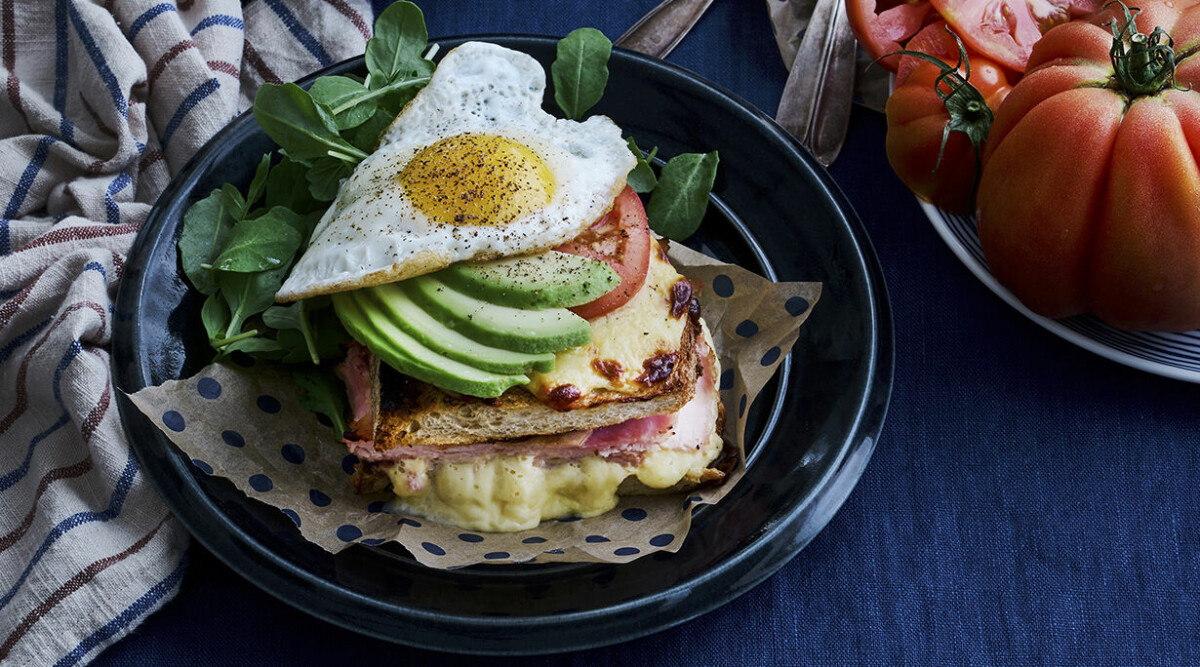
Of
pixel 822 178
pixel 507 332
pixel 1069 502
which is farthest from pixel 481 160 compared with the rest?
pixel 1069 502

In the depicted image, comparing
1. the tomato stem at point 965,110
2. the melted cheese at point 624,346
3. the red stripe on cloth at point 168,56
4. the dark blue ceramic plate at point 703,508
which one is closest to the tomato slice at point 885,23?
the tomato stem at point 965,110

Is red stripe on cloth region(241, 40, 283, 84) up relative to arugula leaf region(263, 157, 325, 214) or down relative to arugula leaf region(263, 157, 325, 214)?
up

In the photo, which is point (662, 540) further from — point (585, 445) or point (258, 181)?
point (258, 181)

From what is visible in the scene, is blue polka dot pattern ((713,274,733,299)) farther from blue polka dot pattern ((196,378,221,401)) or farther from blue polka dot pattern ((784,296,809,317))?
blue polka dot pattern ((196,378,221,401))

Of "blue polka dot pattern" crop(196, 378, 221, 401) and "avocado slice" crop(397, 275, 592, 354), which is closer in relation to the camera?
"avocado slice" crop(397, 275, 592, 354)

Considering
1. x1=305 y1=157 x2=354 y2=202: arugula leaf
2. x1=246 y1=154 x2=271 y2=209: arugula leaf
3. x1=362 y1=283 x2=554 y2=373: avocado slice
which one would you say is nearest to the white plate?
x1=362 y1=283 x2=554 y2=373: avocado slice

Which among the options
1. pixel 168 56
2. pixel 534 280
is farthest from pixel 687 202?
pixel 168 56
